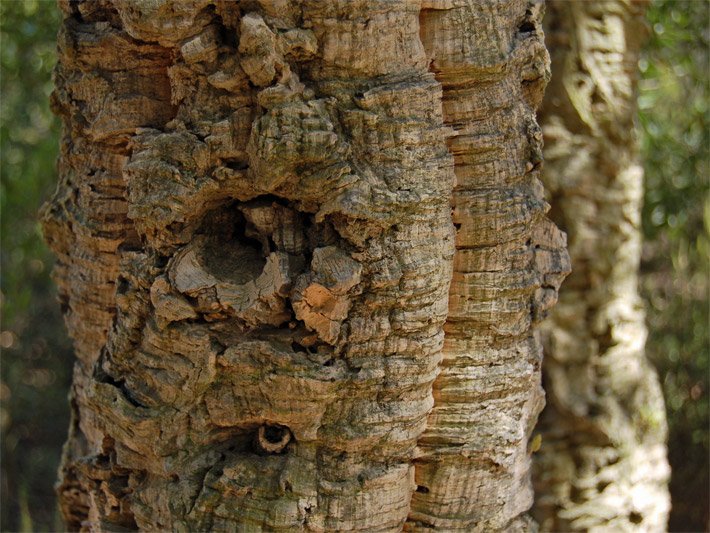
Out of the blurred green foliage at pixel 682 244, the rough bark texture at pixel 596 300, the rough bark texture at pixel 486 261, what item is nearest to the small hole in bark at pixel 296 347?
the rough bark texture at pixel 486 261

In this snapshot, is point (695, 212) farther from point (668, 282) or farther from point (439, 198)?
point (439, 198)

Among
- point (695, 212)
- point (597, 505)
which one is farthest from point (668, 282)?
point (597, 505)

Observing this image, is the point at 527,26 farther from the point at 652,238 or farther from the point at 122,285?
the point at 652,238

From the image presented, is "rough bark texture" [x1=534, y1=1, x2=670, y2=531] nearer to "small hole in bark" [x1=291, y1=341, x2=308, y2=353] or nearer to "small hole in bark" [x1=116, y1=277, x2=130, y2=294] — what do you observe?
"small hole in bark" [x1=291, y1=341, x2=308, y2=353]

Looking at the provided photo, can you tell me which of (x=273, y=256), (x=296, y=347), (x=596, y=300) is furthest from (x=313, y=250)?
(x=596, y=300)

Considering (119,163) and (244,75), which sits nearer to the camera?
(244,75)

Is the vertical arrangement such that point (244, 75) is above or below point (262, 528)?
above
